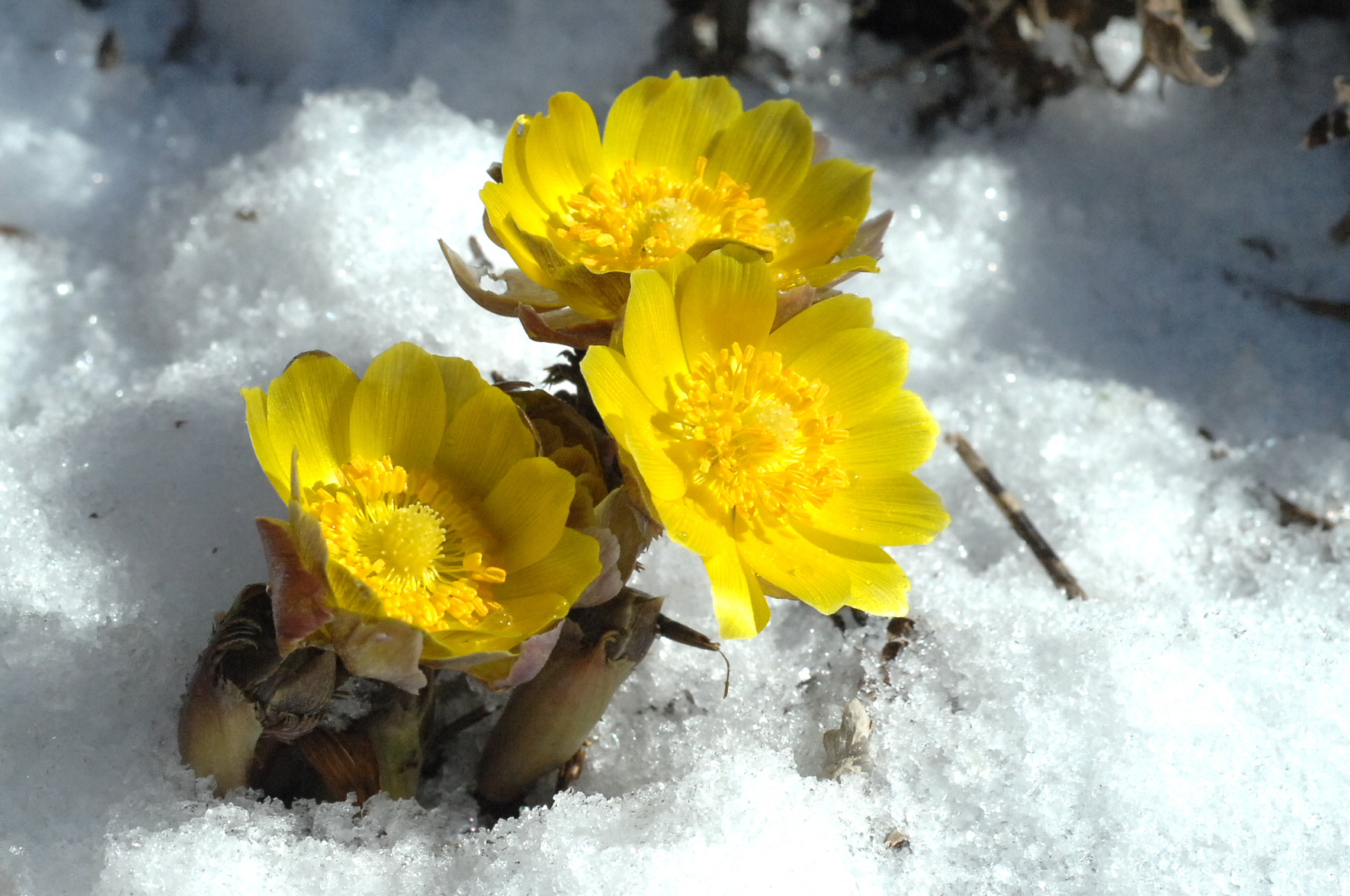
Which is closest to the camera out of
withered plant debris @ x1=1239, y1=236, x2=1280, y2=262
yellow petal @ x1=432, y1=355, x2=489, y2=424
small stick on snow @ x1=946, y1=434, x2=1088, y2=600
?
yellow petal @ x1=432, y1=355, x2=489, y2=424

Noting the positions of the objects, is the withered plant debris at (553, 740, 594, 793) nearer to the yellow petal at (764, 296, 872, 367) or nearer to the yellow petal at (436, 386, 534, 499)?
the yellow petal at (436, 386, 534, 499)

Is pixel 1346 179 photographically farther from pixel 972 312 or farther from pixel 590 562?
pixel 590 562

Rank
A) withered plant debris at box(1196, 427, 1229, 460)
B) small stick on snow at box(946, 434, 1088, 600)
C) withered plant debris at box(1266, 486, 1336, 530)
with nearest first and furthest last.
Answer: small stick on snow at box(946, 434, 1088, 600), withered plant debris at box(1266, 486, 1336, 530), withered plant debris at box(1196, 427, 1229, 460)

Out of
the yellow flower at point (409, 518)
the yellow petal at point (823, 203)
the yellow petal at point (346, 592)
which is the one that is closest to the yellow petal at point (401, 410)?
the yellow flower at point (409, 518)

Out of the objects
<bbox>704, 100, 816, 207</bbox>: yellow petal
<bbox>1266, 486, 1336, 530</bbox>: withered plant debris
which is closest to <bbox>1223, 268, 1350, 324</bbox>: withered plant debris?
<bbox>1266, 486, 1336, 530</bbox>: withered plant debris

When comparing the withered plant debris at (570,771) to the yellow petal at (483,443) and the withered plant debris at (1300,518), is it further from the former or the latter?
the withered plant debris at (1300,518)

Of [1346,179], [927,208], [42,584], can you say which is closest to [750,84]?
[927,208]
